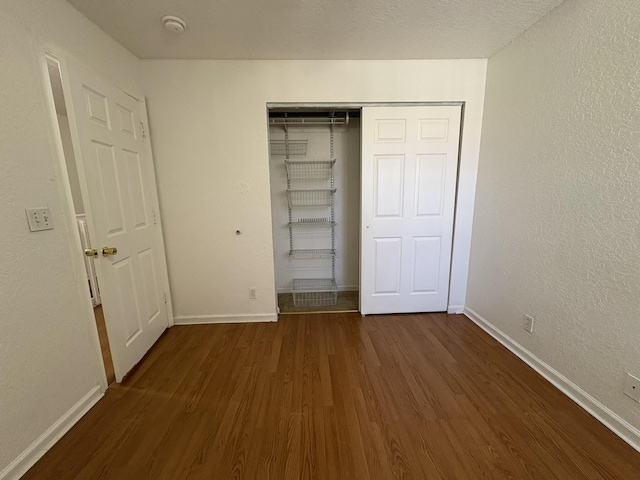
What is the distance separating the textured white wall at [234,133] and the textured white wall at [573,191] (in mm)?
402

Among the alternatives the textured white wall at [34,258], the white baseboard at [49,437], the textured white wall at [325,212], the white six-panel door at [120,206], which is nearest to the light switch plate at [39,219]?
the textured white wall at [34,258]

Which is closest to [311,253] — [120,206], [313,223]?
[313,223]

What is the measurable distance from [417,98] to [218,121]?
1.77m

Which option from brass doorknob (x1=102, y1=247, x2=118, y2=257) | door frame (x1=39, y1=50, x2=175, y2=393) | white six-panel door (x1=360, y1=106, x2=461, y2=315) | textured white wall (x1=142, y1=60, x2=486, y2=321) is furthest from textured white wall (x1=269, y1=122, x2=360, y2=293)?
door frame (x1=39, y1=50, x2=175, y2=393)

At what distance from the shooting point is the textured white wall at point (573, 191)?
121 centimetres

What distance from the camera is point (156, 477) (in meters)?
1.10

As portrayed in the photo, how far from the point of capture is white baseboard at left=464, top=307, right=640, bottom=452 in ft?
3.98

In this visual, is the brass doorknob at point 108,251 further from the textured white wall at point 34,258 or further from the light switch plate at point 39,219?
the light switch plate at point 39,219

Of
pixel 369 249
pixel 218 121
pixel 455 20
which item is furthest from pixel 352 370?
pixel 455 20

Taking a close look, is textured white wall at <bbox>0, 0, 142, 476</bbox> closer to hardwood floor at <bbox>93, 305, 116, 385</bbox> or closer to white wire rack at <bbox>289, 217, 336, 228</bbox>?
hardwood floor at <bbox>93, 305, 116, 385</bbox>

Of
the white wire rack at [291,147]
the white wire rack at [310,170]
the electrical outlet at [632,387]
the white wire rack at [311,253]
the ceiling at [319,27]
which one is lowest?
the electrical outlet at [632,387]

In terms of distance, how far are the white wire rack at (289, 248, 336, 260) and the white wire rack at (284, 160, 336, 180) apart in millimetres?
901

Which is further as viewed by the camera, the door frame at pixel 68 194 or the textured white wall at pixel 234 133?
the textured white wall at pixel 234 133

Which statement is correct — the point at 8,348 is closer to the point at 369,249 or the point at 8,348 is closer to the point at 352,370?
the point at 352,370
